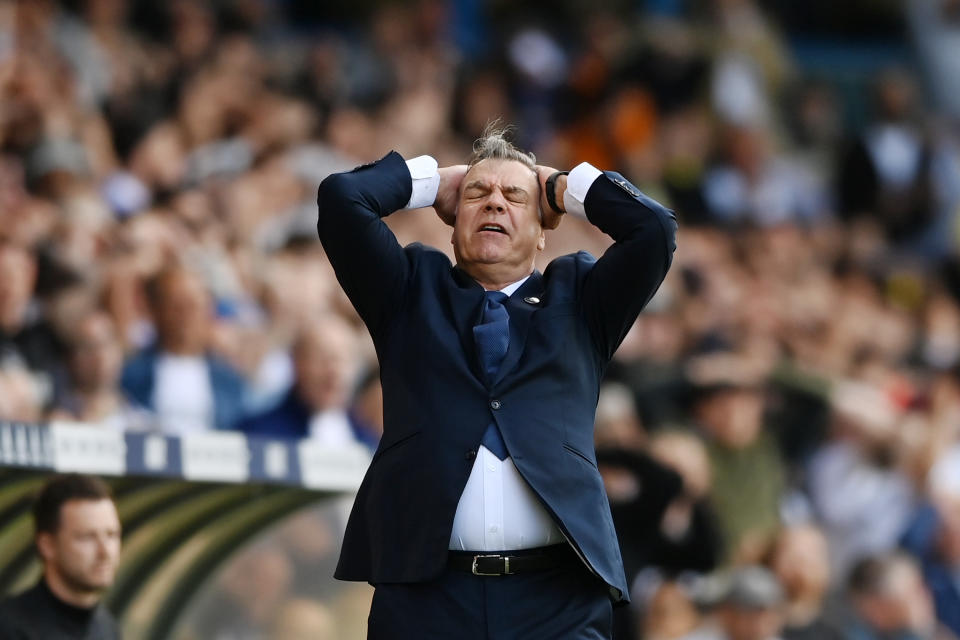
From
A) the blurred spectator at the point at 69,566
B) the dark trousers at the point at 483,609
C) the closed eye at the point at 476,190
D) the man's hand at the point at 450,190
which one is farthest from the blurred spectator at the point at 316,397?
the dark trousers at the point at 483,609

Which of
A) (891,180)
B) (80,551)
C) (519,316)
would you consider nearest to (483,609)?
(519,316)

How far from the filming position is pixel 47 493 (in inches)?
177

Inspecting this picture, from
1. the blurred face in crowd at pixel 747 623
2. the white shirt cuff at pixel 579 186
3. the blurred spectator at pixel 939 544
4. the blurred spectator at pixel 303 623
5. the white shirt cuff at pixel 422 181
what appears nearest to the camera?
the white shirt cuff at pixel 579 186

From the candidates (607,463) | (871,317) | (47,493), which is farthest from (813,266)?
(47,493)

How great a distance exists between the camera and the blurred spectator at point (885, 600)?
7.43 meters

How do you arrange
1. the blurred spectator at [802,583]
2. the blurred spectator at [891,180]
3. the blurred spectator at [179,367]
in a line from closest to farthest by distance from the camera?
1. the blurred spectator at [179,367]
2. the blurred spectator at [802,583]
3. the blurred spectator at [891,180]

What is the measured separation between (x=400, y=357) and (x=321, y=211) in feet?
1.29

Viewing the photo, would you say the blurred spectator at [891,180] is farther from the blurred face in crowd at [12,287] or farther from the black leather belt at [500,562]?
the black leather belt at [500,562]

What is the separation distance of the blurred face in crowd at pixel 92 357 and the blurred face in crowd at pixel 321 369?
87 centimetres

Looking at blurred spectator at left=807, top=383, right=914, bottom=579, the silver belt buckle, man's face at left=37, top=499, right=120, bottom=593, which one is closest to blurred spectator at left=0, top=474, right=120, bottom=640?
man's face at left=37, top=499, right=120, bottom=593

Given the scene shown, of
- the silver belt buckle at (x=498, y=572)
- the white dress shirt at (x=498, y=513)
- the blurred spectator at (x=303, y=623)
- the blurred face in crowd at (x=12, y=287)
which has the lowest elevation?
the blurred spectator at (x=303, y=623)

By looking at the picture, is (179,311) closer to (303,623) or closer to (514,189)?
(303,623)

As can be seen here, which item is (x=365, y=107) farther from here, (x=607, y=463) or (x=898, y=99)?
(x=898, y=99)

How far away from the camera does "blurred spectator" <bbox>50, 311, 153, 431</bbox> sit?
586cm
